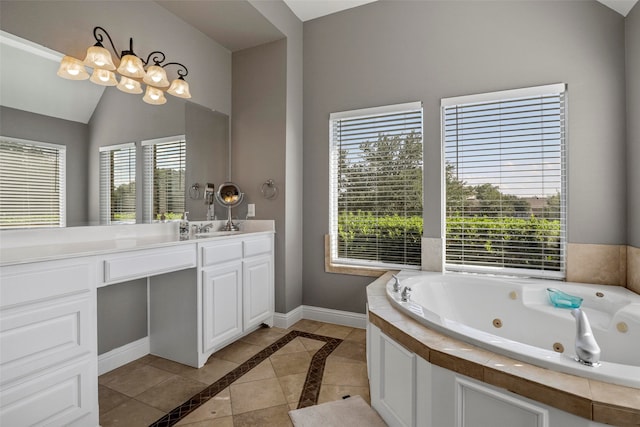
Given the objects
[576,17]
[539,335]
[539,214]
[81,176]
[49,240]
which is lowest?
[539,335]

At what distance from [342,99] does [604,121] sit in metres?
2.01

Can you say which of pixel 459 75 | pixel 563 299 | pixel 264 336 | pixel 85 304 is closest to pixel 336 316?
pixel 264 336

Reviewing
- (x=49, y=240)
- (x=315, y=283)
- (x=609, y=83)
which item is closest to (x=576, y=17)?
(x=609, y=83)

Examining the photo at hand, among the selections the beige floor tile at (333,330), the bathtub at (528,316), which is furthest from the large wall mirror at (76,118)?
the bathtub at (528,316)

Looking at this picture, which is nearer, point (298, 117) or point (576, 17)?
point (576, 17)

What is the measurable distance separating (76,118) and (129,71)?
18.1 inches

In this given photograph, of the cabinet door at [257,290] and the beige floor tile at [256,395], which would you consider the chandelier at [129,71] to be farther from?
the beige floor tile at [256,395]

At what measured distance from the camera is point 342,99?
9.88 feet

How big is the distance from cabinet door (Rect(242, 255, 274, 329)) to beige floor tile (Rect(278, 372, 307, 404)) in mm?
668

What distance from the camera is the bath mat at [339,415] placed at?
1.60 m

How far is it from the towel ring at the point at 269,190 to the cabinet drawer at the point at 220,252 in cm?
65

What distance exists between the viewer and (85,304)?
1471 millimetres

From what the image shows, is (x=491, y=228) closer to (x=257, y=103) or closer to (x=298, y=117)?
(x=298, y=117)

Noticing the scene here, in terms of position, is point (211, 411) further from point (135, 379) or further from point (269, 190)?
point (269, 190)
